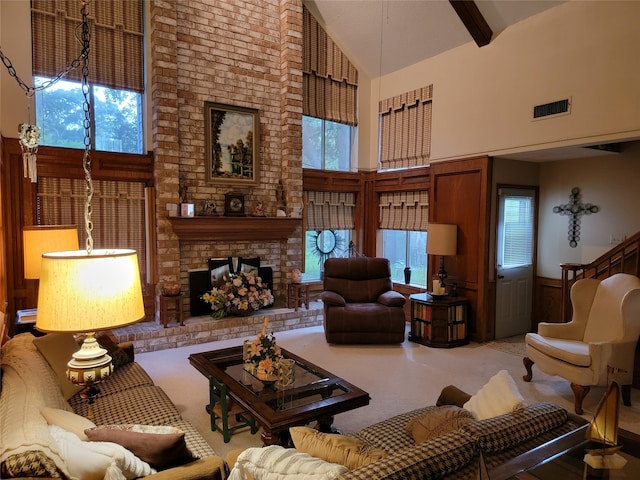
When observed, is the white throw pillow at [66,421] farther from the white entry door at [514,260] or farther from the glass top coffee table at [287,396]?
the white entry door at [514,260]

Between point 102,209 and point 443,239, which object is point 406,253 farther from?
point 102,209

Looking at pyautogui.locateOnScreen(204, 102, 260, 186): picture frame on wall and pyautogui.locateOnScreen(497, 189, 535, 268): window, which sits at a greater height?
pyautogui.locateOnScreen(204, 102, 260, 186): picture frame on wall

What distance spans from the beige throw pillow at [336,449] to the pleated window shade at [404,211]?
191 inches

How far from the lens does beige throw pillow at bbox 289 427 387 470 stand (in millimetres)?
1466

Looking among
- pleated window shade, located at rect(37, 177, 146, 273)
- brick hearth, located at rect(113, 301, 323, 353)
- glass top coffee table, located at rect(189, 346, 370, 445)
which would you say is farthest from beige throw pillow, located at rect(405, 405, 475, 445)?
pleated window shade, located at rect(37, 177, 146, 273)

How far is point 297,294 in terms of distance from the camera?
6.01 metres

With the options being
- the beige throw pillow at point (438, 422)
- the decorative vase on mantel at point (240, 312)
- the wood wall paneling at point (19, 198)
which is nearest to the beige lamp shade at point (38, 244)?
the wood wall paneling at point (19, 198)

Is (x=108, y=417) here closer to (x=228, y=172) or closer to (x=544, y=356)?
(x=544, y=356)

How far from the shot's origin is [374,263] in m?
5.71

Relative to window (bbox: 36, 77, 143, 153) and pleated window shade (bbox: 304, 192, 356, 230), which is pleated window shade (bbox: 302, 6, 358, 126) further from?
window (bbox: 36, 77, 143, 153)

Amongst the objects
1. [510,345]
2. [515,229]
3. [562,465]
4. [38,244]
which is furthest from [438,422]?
[515,229]

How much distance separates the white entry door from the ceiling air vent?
103cm

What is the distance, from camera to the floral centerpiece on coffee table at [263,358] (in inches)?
111

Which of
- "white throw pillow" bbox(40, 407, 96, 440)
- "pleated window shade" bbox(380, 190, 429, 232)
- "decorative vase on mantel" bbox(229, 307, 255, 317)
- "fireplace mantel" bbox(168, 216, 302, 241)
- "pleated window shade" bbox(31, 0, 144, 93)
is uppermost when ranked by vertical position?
"pleated window shade" bbox(31, 0, 144, 93)
